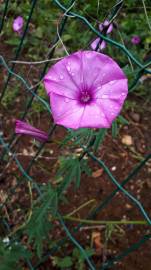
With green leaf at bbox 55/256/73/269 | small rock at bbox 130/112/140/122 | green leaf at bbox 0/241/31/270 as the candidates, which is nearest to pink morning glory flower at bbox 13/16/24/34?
small rock at bbox 130/112/140/122

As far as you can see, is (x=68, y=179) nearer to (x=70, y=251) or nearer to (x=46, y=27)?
(x=70, y=251)

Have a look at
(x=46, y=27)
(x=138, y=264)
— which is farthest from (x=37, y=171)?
(x=46, y=27)

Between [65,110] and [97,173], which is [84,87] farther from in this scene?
[97,173]

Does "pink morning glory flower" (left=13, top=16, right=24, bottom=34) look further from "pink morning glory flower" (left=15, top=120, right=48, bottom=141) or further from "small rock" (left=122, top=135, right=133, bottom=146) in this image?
"pink morning glory flower" (left=15, top=120, right=48, bottom=141)

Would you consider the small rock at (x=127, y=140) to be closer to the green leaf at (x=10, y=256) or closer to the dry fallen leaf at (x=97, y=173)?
the dry fallen leaf at (x=97, y=173)

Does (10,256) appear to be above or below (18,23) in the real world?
below

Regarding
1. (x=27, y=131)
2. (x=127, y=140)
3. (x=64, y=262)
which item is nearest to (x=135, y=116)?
(x=127, y=140)

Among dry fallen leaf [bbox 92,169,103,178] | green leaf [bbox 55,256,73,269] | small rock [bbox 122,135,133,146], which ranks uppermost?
small rock [bbox 122,135,133,146]

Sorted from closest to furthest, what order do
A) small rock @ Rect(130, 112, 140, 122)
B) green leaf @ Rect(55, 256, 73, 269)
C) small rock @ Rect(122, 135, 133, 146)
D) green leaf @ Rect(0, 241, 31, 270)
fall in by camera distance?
green leaf @ Rect(0, 241, 31, 270), green leaf @ Rect(55, 256, 73, 269), small rock @ Rect(122, 135, 133, 146), small rock @ Rect(130, 112, 140, 122)
